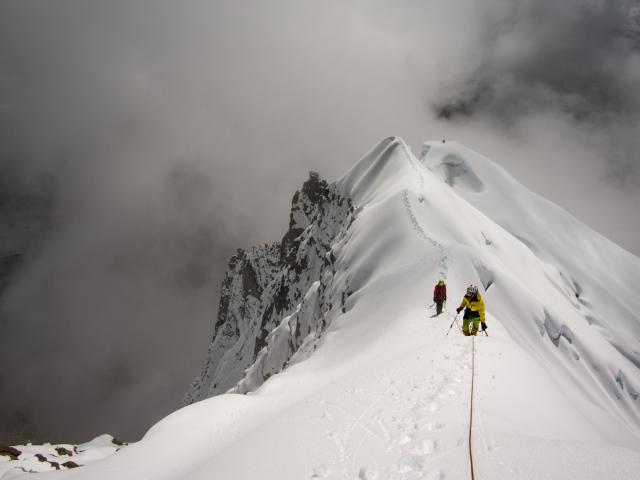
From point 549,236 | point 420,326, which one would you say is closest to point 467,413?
point 420,326

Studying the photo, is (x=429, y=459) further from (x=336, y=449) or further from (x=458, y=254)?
(x=458, y=254)

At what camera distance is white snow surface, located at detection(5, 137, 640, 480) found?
19.4 feet

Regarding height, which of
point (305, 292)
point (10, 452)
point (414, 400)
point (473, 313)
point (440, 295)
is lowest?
point (414, 400)

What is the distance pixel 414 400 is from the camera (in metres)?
8.40

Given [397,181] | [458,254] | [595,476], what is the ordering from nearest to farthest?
[595,476] → [458,254] → [397,181]

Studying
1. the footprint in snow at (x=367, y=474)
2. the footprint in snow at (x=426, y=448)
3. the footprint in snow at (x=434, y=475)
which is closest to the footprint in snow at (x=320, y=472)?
the footprint in snow at (x=367, y=474)

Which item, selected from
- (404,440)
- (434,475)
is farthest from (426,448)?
(434,475)

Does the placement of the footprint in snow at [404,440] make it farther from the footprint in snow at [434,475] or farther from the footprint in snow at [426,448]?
the footprint in snow at [434,475]

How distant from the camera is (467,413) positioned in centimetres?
735

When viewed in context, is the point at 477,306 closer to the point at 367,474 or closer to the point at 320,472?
the point at 367,474

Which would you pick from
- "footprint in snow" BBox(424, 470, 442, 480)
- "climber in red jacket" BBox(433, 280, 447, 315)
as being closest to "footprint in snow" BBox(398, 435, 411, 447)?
"footprint in snow" BBox(424, 470, 442, 480)

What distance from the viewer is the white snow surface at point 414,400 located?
5922mm

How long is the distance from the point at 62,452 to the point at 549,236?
85992mm

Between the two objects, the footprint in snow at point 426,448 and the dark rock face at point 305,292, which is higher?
the dark rock face at point 305,292
